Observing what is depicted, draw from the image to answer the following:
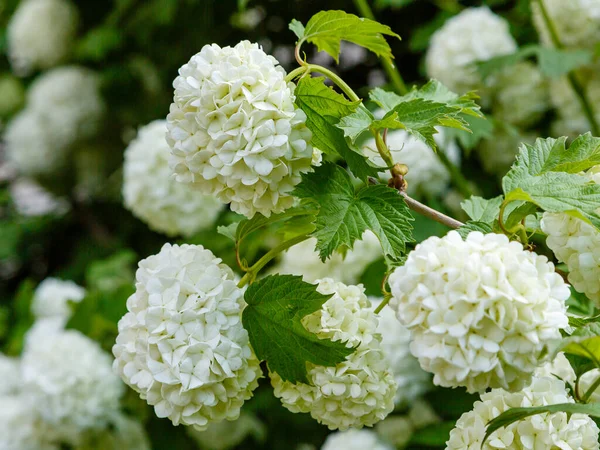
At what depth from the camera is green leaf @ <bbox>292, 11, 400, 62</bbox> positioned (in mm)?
705

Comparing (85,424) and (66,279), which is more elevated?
(85,424)

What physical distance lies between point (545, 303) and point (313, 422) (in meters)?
1.23

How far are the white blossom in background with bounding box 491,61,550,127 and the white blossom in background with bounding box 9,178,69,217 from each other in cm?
157

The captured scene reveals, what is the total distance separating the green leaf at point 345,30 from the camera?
2.31 ft

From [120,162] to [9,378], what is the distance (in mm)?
918

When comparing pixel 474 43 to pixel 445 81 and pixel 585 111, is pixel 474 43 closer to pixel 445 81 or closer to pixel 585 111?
pixel 445 81

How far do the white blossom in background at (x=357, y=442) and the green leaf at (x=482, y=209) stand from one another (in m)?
0.71

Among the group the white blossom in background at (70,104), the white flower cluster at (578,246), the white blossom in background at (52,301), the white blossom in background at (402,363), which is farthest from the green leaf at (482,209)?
the white blossom in background at (70,104)

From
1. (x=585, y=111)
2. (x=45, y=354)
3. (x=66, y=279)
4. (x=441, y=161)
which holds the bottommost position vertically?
Answer: (x=66, y=279)

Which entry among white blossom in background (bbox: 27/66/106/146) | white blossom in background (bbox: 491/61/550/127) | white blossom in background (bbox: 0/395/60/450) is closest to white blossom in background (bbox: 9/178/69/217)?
white blossom in background (bbox: 27/66/106/146)

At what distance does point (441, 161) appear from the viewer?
Result: 4.68 feet

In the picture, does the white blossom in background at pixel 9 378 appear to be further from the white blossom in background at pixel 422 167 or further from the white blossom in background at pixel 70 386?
the white blossom in background at pixel 422 167

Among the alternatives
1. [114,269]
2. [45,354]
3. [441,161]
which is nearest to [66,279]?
[114,269]

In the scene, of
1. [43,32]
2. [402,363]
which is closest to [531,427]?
[402,363]
